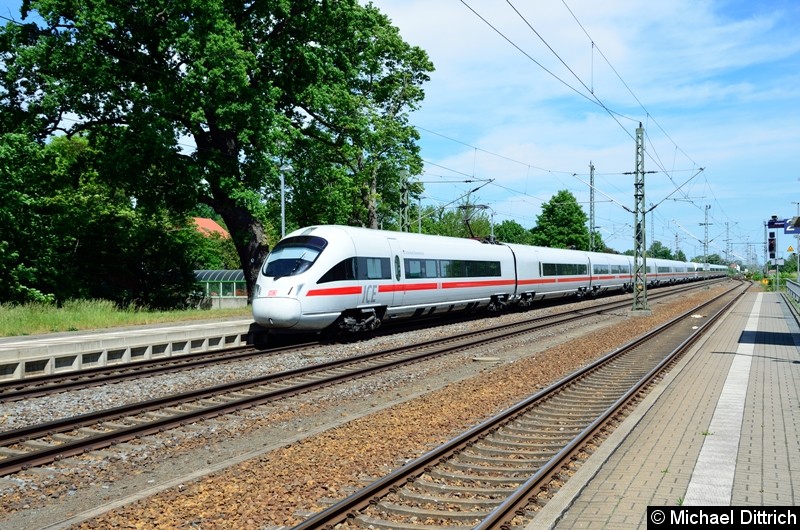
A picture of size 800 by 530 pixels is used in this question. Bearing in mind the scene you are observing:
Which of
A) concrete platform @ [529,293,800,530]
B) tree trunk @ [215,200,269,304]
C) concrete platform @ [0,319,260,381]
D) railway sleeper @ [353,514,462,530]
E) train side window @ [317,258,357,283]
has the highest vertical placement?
tree trunk @ [215,200,269,304]

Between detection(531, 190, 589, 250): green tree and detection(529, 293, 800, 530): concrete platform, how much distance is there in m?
74.2

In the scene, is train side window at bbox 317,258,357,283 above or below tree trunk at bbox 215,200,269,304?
below

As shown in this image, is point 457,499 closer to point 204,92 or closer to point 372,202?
point 204,92

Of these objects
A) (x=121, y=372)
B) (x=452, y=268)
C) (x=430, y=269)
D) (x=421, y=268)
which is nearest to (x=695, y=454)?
(x=121, y=372)

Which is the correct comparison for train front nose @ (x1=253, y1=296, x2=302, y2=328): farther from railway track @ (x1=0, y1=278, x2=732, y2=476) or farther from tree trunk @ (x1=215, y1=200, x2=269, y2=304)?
tree trunk @ (x1=215, y1=200, x2=269, y2=304)

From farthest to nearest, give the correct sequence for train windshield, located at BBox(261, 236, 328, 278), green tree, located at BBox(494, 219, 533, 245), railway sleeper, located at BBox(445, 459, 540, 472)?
green tree, located at BBox(494, 219, 533, 245), train windshield, located at BBox(261, 236, 328, 278), railway sleeper, located at BBox(445, 459, 540, 472)

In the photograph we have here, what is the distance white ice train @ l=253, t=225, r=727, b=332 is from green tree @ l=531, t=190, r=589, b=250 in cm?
5521

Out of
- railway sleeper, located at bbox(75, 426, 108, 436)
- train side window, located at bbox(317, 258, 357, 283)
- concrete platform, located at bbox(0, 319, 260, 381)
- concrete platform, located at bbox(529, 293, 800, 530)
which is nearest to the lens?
concrete platform, located at bbox(529, 293, 800, 530)

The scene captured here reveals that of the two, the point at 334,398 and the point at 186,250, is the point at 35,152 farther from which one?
the point at 334,398

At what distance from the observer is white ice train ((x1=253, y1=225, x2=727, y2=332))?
→ 17.1 meters

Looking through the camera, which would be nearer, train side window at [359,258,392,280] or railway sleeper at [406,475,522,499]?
railway sleeper at [406,475,522,499]

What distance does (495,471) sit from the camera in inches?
289

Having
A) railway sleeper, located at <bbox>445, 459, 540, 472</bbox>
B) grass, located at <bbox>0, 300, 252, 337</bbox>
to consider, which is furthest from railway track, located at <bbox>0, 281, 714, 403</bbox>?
railway sleeper, located at <bbox>445, 459, 540, 472</bbox>

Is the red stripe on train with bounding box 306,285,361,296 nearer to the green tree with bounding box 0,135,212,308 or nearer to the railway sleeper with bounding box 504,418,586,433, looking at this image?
the railway sleeper with bounding box 504,418,586,433
